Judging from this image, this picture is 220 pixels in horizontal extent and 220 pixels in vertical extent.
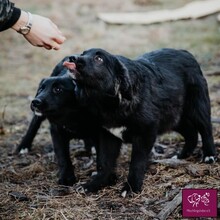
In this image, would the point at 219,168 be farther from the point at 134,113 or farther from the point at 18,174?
the point at 18,174

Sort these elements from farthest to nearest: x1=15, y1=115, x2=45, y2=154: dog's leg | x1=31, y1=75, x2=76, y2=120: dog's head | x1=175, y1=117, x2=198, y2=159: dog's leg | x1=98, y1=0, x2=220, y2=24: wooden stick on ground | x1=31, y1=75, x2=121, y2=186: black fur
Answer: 1. x1=98, y1=0, x2=220, y2=24: wooden stick on ground
2. x1=15, y1=115, x2=45, y2=154: dog's leg
3. x1=175, y1=117, x2=198, y2=159: dog's leg
4. x1=31, y1=75, x2=76, y2=120: dog's head
5. x1=31, y1=75, x2=121, y2=186: black fur

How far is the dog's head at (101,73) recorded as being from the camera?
4463 millimetres

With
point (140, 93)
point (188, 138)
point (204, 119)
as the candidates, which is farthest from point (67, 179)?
point (204, 119)

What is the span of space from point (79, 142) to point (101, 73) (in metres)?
2.60

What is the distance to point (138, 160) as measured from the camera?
484 cm

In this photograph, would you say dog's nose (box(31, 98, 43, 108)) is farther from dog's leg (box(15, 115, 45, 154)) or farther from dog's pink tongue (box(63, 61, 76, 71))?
dog's leg (box(15, 115, 45, 154))

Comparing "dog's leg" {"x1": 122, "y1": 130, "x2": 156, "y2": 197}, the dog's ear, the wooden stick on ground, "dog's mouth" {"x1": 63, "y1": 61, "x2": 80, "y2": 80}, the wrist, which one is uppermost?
the wrist

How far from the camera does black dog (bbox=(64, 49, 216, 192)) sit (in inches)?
181

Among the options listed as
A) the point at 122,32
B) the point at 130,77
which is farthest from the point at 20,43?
the point at 130,77

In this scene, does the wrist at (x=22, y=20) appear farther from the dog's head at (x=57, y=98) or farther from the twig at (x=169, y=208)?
the twig at (x=169, y=208)

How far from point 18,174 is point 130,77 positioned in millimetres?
1746

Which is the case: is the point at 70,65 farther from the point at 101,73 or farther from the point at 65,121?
the point at 65,121

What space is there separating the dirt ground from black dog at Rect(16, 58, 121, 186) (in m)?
0.17

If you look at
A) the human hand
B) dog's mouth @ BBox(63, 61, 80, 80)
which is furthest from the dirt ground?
the human hand
